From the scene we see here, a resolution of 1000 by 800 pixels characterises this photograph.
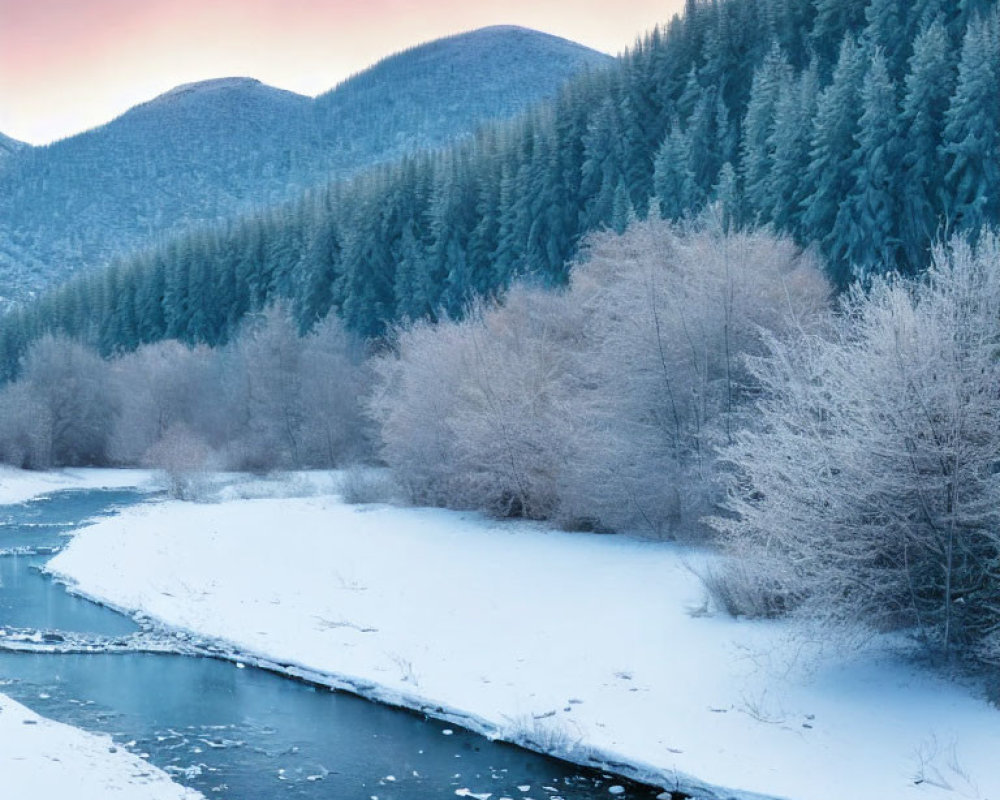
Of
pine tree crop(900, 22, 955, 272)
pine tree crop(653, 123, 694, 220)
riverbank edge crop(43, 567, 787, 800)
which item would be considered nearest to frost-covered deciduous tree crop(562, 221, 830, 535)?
riverbank edge crop(43, 567, 787, 800)

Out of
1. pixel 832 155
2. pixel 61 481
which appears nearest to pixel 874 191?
pixel 832 155

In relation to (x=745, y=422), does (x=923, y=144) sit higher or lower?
higher

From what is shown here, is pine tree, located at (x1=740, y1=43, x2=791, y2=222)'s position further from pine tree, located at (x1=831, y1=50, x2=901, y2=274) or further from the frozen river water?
the frozen river water

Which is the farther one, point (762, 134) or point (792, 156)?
point (762, 134)

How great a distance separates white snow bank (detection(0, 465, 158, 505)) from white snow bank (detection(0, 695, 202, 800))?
38275 mm

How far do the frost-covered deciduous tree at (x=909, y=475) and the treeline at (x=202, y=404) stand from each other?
37.4 metres

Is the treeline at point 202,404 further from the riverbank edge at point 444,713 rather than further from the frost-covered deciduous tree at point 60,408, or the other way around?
the riverbank edge at point 444,713

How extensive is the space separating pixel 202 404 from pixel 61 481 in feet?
39.7

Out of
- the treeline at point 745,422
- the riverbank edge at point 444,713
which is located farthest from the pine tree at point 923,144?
the riverbank edge at point 444,713

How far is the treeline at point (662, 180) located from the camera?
42469 millimetres

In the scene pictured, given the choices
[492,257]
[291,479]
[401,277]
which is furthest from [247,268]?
[291,479]

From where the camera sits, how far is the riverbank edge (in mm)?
13031

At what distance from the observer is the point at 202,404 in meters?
70.0

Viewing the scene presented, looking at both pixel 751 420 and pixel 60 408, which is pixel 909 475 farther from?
pixel 60 408
